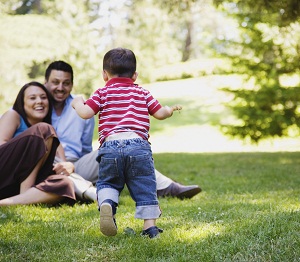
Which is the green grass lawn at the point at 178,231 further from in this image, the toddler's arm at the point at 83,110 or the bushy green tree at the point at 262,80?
the bushy green tree at the point at 262,80

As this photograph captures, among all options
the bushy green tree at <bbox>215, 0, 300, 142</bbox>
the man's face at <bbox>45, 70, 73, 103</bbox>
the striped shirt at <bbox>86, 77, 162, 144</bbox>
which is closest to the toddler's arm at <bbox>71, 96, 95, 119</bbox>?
the striped shirt at <bbox>86, 77, 162, 144</bbox>

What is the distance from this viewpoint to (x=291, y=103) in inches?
473

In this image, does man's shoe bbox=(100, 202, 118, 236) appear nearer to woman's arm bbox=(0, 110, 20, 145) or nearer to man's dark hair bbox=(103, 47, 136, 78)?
man's dark hair bbox=(103, 47, 136, 78)

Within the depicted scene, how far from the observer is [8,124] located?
496cm

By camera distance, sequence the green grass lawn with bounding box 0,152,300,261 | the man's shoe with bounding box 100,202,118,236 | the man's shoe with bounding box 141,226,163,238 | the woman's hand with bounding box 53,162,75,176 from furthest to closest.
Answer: the woman's hand with bounding box 53,162,75,176
the man's shoe with bounding box 141,226,163,238
the man's shoe with bounding box 100,202,118,236
the green grass lawn with bounding box 0,152,300,261

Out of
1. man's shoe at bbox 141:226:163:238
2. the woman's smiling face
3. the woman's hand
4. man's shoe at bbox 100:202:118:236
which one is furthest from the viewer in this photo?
the woman's smiling face

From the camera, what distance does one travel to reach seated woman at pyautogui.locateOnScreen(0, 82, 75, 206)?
4.51 metres

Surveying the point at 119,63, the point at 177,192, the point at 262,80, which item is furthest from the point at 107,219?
the point at 262,80

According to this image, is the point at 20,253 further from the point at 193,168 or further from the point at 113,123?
the point at 193,168

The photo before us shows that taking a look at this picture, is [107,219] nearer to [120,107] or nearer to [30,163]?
[120,107]

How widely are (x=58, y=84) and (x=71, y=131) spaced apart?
21.5 inches

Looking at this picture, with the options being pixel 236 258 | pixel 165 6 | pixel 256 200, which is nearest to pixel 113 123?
pixel 236 258

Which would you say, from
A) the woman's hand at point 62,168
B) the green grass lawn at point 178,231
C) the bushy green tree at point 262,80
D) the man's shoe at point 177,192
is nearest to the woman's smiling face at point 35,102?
the woman's hand at point 62,168

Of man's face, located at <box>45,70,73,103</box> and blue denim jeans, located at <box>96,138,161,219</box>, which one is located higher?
man's face, located at <box>45,70,73,103</box>
